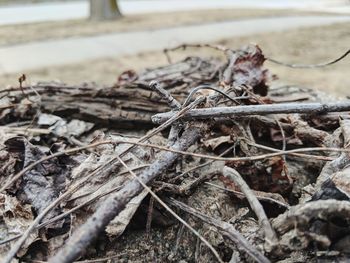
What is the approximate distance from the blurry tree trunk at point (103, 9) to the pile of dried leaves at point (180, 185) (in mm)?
9135

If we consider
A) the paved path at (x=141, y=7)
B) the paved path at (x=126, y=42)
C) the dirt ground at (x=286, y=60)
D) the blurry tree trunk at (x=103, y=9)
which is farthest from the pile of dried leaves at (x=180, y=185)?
Answer: the paved path at (x=141, y=7)

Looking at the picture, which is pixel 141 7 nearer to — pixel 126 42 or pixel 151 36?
pixel 151 36

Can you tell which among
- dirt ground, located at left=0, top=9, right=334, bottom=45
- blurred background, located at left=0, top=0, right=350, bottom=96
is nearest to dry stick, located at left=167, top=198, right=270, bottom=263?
blurred background, located at left=0, top=0, right=350, bottom=96

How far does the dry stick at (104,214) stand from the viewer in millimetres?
1032

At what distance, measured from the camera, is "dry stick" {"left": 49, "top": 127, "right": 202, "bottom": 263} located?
1.03 meters

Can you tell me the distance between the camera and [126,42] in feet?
27.0

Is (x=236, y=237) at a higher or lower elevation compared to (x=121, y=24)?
lower

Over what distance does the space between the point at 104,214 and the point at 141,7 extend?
41.8ft

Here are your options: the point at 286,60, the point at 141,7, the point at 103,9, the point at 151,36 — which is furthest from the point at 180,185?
the point at 141,7

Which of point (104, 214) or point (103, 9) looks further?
point (103, 9)

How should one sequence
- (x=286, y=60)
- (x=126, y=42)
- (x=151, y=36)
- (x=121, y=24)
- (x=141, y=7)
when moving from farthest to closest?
(x=141, y=7)
(x=121, y=24)
(x=151, y=36)
(x=126, y=42)
(x=286, y=60)

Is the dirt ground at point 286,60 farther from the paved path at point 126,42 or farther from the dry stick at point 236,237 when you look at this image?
the dry stick at point 236,237

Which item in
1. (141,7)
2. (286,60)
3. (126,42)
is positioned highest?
(141,7)

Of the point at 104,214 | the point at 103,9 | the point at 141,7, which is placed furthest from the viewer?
the point at 141,7
